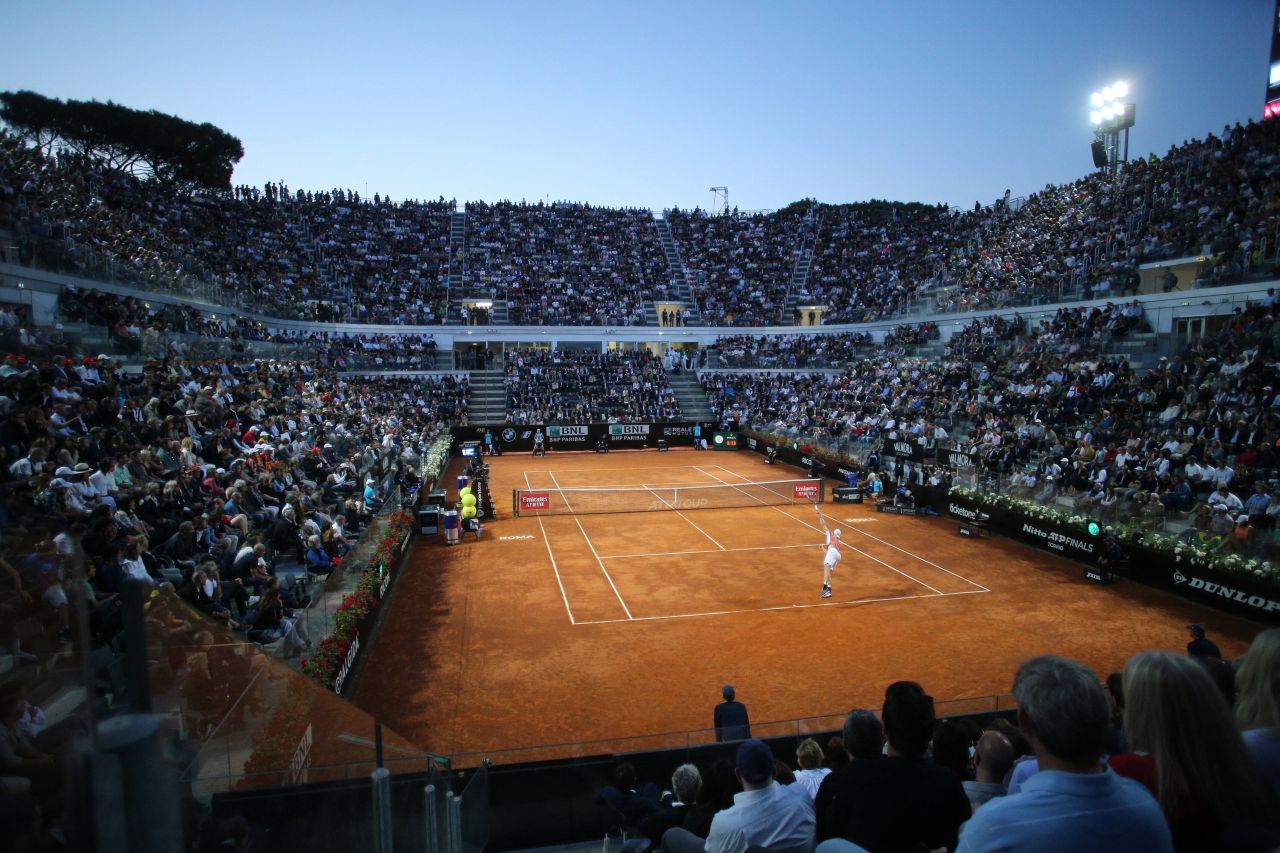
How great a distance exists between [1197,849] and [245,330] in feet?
125

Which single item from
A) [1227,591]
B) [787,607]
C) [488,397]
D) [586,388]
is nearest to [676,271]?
[586,388]

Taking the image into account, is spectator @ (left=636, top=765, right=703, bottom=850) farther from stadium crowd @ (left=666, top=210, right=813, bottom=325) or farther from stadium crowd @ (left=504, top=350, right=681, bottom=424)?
stadium crowd @ (left=666, top=210, right=813, bottom=325)

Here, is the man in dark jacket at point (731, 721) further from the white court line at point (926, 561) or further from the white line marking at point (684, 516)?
the white line marking at point (684, 516)

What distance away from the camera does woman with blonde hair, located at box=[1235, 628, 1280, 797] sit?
3.02m

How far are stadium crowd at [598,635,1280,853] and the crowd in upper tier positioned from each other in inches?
917

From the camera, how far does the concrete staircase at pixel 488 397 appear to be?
162 ft

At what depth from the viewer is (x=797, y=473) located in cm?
3888

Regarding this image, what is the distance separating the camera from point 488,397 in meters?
50.6

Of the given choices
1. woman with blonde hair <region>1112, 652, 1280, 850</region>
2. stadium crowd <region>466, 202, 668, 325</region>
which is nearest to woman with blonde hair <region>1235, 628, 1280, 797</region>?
woman with blonde hair <region>1112, 652, 1280, 850</region>

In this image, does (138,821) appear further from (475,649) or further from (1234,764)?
(475,649)

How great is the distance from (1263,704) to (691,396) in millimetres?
50007

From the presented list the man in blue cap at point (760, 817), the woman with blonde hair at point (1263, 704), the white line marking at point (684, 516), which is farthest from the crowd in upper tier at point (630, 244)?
the woman with blonde hair at point (1263, 704)

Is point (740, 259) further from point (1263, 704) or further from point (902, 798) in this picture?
point (1263, 704)

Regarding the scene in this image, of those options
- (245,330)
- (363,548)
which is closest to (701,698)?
(363,548)
